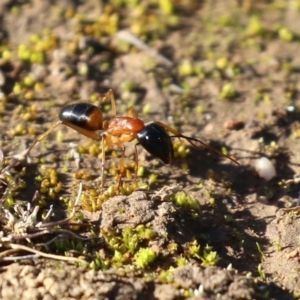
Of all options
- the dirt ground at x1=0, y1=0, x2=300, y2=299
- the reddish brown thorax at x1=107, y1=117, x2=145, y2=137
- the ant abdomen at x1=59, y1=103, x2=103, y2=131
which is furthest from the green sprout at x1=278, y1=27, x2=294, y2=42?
the ant abdomen at x1=59, y1=103, x2=103, y2=131

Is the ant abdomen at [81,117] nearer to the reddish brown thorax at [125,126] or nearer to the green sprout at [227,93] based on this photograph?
the reddish brown thorax at [125,126]

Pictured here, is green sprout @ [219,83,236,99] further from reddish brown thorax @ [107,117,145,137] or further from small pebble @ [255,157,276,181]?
reddish brown thorax @ [107,117,145,137]

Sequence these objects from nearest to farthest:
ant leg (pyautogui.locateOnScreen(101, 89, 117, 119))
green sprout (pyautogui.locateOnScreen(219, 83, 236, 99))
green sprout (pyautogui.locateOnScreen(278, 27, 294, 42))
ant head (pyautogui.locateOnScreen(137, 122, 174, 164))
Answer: ant head (pyautogui.locateOnScreen(137, 122, 174, 164)) < ant leg (pyautogui.locateOnScreen(101, 89, 117, 119)) < green sprout (pyautogui.locateOnScreen(219, 83, 236, 99)) < green sprout (pyautogui.locateOnScreen(278, 27, 294, 42))

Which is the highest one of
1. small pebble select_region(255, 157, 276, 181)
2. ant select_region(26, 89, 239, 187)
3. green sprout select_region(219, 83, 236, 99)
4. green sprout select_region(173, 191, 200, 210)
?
green sprout select_region(219, 83, 236, 99)

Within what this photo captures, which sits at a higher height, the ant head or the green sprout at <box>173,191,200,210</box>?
the ant head

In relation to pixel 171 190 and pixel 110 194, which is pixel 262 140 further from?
pixel 110 194
